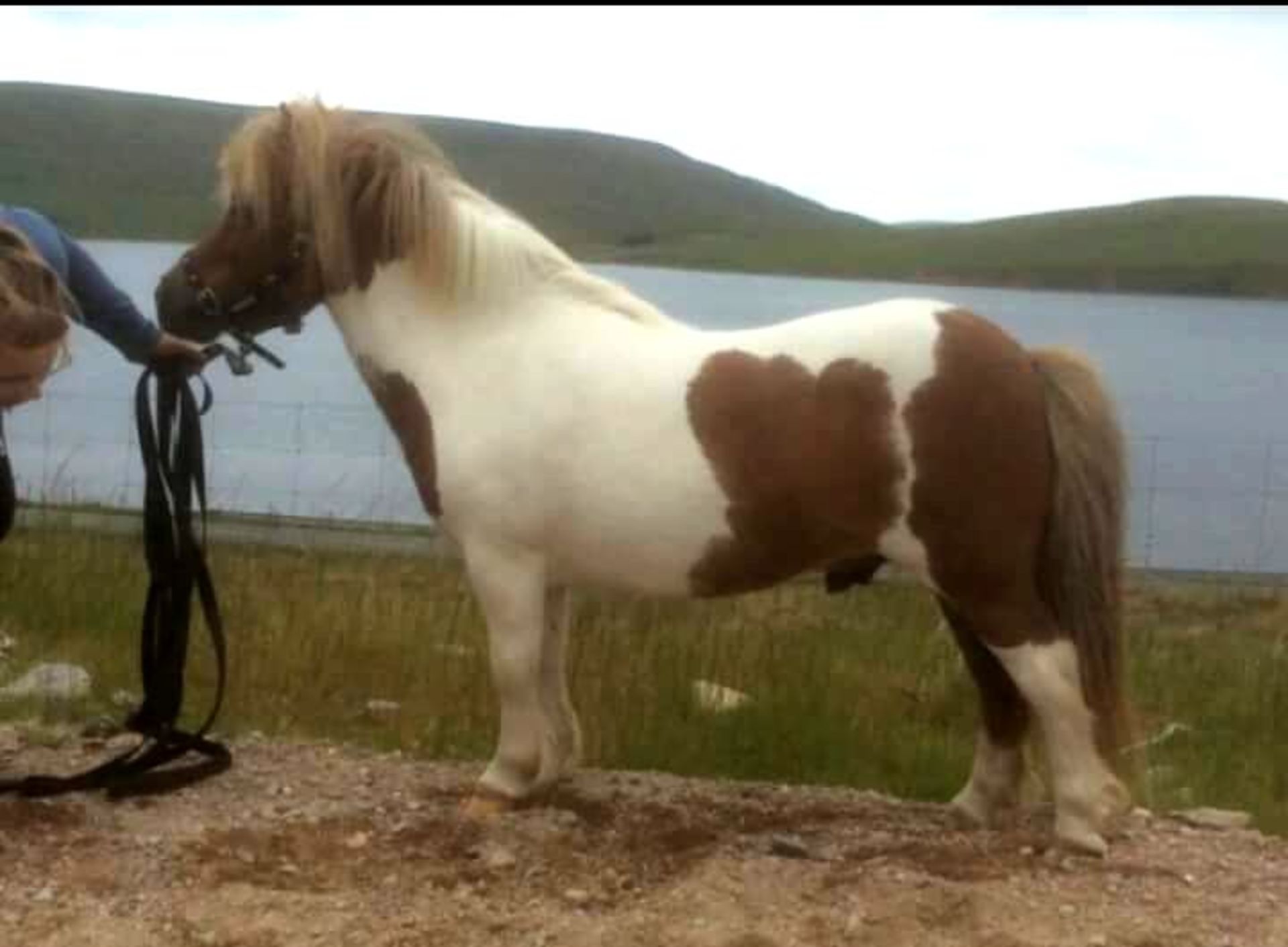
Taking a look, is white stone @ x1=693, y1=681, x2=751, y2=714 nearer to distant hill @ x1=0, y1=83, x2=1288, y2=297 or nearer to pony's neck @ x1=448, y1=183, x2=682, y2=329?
pony's neck @ x1=448, y1=183, x2=682, y2=329

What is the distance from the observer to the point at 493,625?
201 inches

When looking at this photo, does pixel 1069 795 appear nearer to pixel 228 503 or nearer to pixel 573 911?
pixel 573 911

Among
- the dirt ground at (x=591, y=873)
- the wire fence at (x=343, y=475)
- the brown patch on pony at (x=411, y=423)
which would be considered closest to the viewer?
the dirt ground at (x=591, y=873)

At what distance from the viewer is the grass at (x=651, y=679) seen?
650cm

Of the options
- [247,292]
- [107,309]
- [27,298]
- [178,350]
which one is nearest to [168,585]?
[178,350]

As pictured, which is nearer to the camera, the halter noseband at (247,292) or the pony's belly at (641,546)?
the pony's belly at (641,546)

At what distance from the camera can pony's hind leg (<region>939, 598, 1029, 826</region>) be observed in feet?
16.9

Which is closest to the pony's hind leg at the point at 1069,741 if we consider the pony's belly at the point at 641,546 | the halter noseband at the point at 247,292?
the pony's belly at the point at 641,546

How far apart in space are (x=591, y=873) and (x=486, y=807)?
20.5 inches

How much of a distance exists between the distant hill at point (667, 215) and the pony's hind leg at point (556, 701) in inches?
1415

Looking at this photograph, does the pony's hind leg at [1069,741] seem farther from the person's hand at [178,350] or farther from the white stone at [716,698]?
the person's hand at [178,350]

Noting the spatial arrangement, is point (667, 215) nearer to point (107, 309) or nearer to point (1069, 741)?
point (107, 309)

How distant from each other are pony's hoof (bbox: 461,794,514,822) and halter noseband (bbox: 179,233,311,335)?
135 centimetres

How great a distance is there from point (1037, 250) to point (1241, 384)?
23.4 meters
